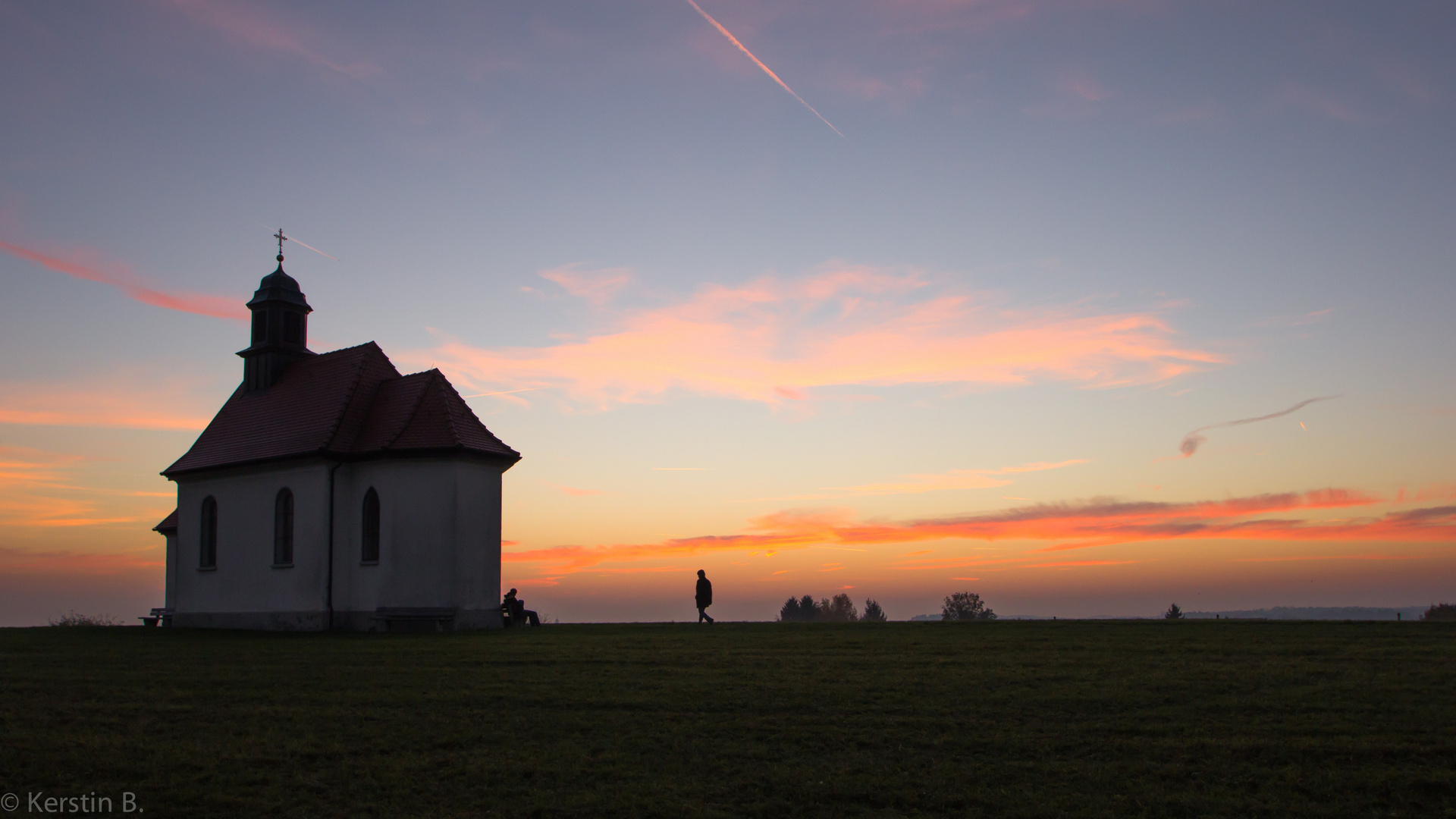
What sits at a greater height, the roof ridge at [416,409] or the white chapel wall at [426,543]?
the roof ridge at [416,409]

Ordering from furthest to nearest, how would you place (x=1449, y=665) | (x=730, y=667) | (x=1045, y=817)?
(x=730, y=667)
(x=1449, y=665)
(x=1045, y=817)

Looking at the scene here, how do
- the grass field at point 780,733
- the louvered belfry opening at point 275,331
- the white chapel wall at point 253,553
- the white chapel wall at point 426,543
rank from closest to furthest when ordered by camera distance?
the grass field at point 780,733 < the white chapel wall at point 426,543 < the white chapel wall at point 253,553 < the louvered belfry opening at point 275,331

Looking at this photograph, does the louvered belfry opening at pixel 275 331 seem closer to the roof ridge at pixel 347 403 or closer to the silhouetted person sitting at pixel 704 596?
the roof ridge at pixel 347 403

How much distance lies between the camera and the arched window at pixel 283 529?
33.8 meters

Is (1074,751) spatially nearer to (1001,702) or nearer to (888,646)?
(1001,702)

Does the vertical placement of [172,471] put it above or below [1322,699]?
above

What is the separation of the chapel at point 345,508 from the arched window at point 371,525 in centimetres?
5

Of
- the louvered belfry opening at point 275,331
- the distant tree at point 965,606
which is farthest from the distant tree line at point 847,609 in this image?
the louvered belfry opening at point 275,331

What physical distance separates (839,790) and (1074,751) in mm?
2719

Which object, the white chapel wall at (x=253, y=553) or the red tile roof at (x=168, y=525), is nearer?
the white chapel wall at (x=253, y=553)

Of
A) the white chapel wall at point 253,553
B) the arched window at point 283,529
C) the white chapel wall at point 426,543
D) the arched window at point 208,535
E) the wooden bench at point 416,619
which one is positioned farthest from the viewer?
the arched window at point 208,535

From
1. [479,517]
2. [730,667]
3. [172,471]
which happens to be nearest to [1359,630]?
[730,667]

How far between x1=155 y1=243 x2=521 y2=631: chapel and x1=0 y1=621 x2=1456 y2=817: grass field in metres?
12.5

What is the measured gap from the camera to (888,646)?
19.3 metres
